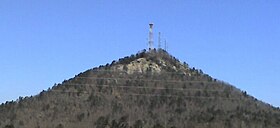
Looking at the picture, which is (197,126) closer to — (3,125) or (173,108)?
(173,108)

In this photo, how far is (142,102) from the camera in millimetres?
96812

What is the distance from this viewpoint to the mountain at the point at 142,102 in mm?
88438

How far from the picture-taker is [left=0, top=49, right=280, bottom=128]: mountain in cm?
8844

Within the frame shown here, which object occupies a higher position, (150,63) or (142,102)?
(150,63)

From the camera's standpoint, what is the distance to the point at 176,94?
100000 millimetres

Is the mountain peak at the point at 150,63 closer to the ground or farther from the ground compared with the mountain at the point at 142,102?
farther from the ground

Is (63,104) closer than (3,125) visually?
No

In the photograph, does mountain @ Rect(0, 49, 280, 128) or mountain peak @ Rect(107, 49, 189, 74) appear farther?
mountain peak @ Rect(107, 49, 189, 74)

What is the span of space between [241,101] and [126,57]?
25060mm

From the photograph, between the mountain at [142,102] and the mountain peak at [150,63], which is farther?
the mountain peak at [150,63]

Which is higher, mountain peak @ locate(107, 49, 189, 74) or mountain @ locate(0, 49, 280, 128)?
mountain peak @ locate(107, 49, 189, 74)

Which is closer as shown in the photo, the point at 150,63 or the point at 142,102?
the point at 142,102

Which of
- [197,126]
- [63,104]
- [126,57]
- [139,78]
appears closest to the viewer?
[197,126]

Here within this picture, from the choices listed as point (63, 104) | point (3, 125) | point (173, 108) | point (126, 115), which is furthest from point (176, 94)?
point (3, 125)
